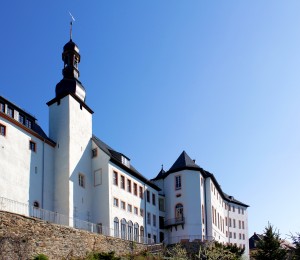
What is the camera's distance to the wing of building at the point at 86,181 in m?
41.4

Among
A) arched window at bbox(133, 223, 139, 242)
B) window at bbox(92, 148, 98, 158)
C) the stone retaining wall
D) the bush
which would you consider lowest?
the bush

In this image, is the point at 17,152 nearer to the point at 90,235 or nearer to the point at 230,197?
the point at 90,235

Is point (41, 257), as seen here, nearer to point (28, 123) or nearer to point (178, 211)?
point (28, 123)

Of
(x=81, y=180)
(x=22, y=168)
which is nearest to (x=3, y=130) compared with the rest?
(x=22, y=168)

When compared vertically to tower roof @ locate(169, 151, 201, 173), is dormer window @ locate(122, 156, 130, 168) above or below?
Result: below

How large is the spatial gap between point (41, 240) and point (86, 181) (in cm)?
1645

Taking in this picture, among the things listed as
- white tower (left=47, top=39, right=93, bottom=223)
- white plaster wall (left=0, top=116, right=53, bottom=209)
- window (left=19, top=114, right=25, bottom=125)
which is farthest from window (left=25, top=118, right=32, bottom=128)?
white tower (left=47, top=39, right=93, bottom=223)

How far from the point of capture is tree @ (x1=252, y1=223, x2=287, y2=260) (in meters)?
39.8

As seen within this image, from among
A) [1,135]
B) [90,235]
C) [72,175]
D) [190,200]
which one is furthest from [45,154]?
[190,200]

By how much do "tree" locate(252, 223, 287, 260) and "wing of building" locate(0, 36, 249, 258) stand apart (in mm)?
14434

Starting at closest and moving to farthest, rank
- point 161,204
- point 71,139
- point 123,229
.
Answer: point 71,139, point 123,229, point 161,204

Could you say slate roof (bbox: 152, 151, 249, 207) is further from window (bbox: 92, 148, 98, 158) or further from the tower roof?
window (bbox: 92, 148, 98, 158)

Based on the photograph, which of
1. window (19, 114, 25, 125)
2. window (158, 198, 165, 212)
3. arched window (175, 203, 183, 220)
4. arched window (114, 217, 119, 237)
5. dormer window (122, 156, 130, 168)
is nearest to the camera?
window (19, 114, 25, 125)

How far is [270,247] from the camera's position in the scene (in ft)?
132
